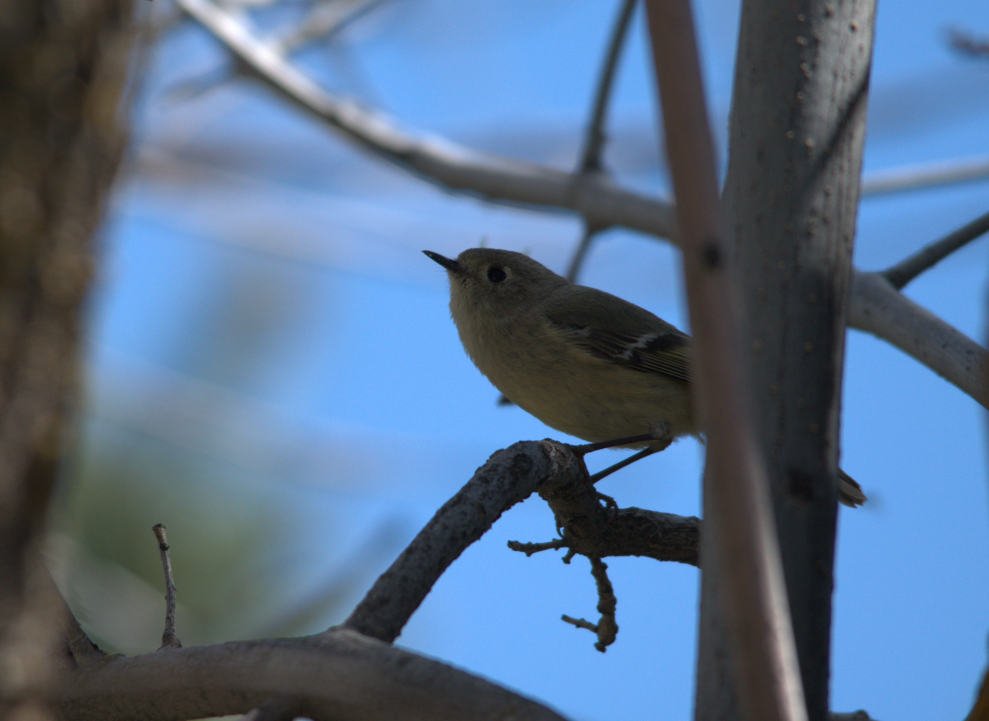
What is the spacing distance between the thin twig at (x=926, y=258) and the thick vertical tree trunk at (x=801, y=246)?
2.21 feet

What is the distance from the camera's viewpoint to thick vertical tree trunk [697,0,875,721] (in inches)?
43.3

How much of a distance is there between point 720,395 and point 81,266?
482mm

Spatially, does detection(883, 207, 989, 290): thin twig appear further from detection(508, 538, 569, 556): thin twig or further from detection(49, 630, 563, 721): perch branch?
detection(49, 630, 563, 721): perch branch

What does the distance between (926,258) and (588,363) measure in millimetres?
952

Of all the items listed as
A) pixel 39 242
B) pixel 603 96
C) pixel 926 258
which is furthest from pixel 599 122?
pixel 39 242

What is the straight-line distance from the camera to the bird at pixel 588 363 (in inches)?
97.2

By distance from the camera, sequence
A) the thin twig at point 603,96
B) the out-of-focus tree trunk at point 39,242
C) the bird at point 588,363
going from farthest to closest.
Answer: the thin twig at point 603,96
the bird at point 588,363
the out-of-focus tree trunk at point 39,242

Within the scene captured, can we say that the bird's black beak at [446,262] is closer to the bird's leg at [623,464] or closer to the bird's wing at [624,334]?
the bird's wing at [624,334]

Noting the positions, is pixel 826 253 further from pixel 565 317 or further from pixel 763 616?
pixel 565 317

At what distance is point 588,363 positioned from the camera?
8.22ft

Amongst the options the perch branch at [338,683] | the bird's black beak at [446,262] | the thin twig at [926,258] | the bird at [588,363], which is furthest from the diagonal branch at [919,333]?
the bird's black beak at [446,262]

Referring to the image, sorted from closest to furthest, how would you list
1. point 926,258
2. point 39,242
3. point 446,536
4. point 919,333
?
point 39,242, point 446,536, point 919,333, point 926,258

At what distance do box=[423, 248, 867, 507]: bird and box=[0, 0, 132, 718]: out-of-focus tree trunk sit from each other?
1913 mm

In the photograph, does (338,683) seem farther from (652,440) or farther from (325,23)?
(325,23)
